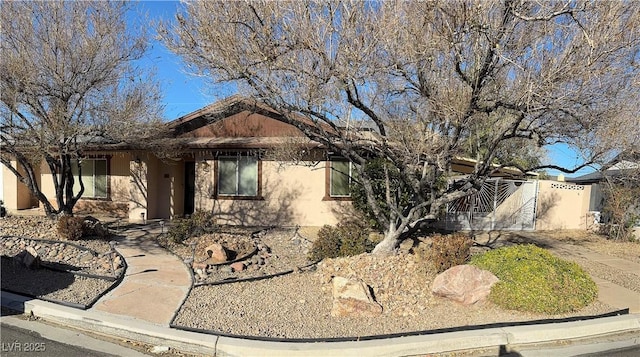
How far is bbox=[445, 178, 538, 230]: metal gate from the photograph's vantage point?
1270cm

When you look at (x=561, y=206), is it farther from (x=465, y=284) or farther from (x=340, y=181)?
(x=465, y=284)

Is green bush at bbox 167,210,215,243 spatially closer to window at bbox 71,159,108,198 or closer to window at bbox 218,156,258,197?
window at bbox 218,156,258,197

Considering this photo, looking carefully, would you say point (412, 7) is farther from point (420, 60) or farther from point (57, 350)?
point (57, 350)

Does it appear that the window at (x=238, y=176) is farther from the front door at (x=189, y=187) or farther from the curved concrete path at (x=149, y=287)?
the curved concrete path at (x=149, y=287)

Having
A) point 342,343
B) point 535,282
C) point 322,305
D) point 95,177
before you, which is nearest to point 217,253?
point 322,305

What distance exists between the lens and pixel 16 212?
13.8m

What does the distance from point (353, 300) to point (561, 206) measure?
11.6 meters

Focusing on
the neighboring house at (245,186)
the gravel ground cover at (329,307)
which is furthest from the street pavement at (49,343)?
the neighboring house at (245,186)

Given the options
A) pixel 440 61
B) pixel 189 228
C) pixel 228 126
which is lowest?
pixel 189 228

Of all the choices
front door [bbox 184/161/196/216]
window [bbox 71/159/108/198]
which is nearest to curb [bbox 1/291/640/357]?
front door [bbox 184/161/196/216]

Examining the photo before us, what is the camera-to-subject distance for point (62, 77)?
8.26m

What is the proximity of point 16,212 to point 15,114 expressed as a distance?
23.0 feet

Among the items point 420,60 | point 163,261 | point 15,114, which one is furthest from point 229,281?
point 15,114

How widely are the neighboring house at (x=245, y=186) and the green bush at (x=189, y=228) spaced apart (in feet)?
7.45
